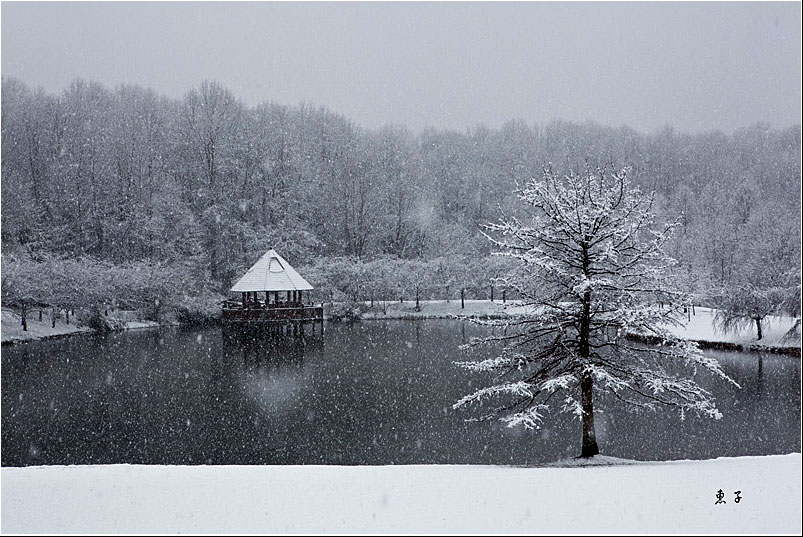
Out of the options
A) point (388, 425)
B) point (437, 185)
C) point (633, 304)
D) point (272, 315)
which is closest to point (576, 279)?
point (633, 304)

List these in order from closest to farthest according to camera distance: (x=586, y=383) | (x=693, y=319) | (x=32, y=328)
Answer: (x=586, y=383) → (x=32, y=328) → (x=693, y=319)

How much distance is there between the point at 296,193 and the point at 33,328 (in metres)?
21.3

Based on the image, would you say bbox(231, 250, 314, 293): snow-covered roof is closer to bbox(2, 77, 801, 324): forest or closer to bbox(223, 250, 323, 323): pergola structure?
bbox(223, 250, 323, 323): pergola structure

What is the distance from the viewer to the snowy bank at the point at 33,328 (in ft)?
78.9

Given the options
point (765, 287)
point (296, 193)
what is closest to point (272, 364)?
point (765, 287)

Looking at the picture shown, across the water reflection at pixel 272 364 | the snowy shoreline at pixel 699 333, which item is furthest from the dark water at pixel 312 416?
the snowy shoreline at pixel 699 333

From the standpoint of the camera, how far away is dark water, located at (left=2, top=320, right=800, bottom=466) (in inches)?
418

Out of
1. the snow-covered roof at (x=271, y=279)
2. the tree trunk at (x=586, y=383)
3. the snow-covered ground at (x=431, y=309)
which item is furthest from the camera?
the snow-covered ground at (x=431, y=309)

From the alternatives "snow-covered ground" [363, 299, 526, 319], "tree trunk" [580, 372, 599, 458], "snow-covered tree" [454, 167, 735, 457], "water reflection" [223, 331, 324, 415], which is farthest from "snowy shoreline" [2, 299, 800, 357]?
"tree trunk" [580, 372, 599, 458]

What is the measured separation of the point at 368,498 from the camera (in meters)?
5.48

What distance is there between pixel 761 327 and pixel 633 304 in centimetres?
1703

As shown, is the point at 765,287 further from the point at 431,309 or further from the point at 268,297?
the point at 268,297

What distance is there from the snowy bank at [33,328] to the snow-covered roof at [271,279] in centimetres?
604

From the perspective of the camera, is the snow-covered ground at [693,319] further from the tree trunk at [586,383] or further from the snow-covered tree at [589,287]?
the tree trunk at [586,383]
